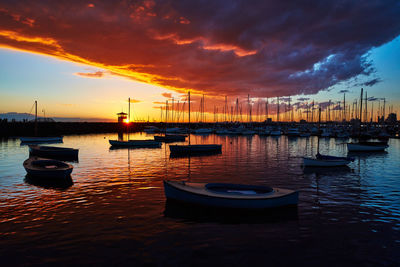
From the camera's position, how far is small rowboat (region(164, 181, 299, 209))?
14.1 metres

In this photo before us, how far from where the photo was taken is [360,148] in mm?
47094

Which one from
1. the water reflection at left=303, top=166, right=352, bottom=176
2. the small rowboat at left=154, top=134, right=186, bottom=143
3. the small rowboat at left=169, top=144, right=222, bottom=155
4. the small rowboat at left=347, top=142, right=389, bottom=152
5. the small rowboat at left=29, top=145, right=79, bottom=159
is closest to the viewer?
the water reflection at left=303, top=166, right=352, bottom=176

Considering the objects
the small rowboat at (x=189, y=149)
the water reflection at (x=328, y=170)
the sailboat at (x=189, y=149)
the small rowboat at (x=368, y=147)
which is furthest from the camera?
the small rowboat at (x=368, y=147)

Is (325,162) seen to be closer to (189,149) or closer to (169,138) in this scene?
(189,149)

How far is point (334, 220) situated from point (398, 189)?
11185mm

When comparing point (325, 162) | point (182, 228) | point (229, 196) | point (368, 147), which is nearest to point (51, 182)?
point (182, 228)

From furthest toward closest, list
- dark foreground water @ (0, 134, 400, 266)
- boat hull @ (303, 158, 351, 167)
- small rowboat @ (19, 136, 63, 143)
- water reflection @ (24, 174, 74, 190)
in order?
1. small rowboat @ (19, 136, 63, 143)
2. boat hull @ (303, 158, 351, 167)
3. water reflection @ (24, 174, 74, 190)
4. dark foreground water @ (0, 134, 400, 266)

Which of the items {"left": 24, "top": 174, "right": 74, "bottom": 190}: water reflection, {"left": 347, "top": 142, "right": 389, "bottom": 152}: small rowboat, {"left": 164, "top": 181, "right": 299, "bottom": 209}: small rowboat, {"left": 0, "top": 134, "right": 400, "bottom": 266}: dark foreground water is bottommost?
{"left": 0, "top": 134, "right": 400, "bottom": 266}: dark foreground water

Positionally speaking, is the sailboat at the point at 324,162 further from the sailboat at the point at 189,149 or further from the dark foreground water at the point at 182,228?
the sailboat at the point at 189,149

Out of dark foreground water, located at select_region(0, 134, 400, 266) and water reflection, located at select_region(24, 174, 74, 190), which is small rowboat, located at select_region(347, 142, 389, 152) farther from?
water reflection, located at select_region(24, 174, 74, 190)

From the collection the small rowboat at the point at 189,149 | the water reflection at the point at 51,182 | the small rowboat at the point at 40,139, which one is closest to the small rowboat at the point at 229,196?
the water reflection at the point at 51,182

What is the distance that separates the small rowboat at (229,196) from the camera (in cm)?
1407

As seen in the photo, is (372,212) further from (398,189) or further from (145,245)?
(145,245)

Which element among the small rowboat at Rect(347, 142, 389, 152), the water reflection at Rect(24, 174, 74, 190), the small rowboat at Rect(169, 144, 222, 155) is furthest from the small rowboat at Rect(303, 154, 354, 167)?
the water reflection at Rect(24, 174, 74, 190)
